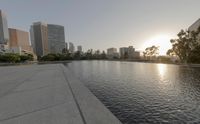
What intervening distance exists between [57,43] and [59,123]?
145m

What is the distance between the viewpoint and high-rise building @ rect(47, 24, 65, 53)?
138 m

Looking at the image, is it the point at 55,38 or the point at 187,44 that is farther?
the point at 55,38

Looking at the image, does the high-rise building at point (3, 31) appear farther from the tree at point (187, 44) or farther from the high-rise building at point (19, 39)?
the tree at point (187, 44)

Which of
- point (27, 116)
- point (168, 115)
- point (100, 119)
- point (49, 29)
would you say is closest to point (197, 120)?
point (168, 115)

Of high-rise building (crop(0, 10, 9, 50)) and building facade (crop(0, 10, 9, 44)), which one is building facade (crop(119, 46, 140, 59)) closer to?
high-rise building (crop(0, 10, 9, 50))

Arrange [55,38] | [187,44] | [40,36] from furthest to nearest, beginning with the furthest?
[55,38], [40,36], [187,44]

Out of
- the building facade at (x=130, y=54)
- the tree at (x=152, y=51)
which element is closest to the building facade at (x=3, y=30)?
the building facade at (x=130, y=54)

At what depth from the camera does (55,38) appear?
141 metres

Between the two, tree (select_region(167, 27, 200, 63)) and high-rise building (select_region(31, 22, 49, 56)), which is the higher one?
high-rise building (select_region(31, 22, 49, 56))

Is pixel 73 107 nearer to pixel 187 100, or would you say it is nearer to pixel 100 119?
pixel 100 119

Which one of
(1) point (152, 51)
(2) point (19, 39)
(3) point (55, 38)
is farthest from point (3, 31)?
(1) point (152, 51)

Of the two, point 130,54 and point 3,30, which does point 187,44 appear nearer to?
point 130,54

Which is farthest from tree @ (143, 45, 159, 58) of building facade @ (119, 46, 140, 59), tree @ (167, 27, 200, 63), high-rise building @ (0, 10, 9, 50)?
high-rise building @ (0, 10, 9, 50)

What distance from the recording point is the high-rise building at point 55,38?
452 ft
